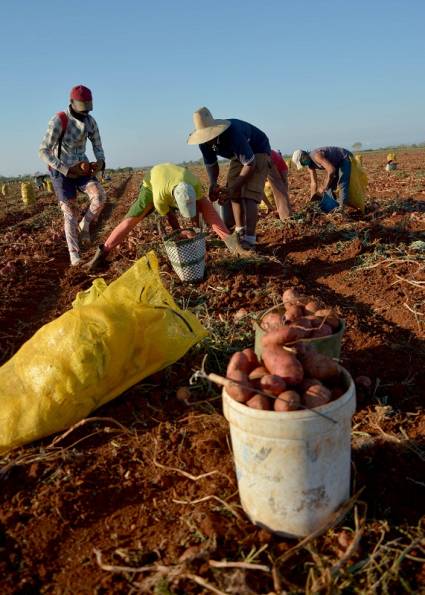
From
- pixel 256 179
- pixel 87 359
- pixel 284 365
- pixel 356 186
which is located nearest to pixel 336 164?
pixel 356 186

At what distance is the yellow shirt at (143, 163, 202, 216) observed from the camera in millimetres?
4996

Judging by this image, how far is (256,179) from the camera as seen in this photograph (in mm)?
6305

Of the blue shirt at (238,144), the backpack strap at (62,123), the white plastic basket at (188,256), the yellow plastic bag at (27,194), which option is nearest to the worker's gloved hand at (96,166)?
the backpack strap at (62,123)

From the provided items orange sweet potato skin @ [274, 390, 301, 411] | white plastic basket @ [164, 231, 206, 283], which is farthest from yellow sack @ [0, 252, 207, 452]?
white plastic basket @ [164, 231, 206, 283]

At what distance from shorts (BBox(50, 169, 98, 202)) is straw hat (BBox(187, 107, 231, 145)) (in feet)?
4.51

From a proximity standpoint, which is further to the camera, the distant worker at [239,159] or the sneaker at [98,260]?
the distant worker at [239,159]

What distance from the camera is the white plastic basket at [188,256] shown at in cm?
482

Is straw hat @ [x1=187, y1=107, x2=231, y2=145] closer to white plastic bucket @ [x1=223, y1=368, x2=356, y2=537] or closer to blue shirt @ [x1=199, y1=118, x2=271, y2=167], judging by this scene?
blue shirt @ [x1=199, y1=118, x2=271, y2=167]

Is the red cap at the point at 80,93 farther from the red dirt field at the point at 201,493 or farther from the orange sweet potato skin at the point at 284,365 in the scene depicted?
the orange sweet potato skin at the point at 284,365

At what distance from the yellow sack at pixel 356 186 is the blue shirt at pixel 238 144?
7.64 ft

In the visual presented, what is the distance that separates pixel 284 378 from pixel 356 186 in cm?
715

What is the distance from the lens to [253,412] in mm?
1806

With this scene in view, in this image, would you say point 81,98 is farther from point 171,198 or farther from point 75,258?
point 75,258

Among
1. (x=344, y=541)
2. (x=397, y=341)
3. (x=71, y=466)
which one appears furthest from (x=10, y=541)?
(x=397, y=341)
